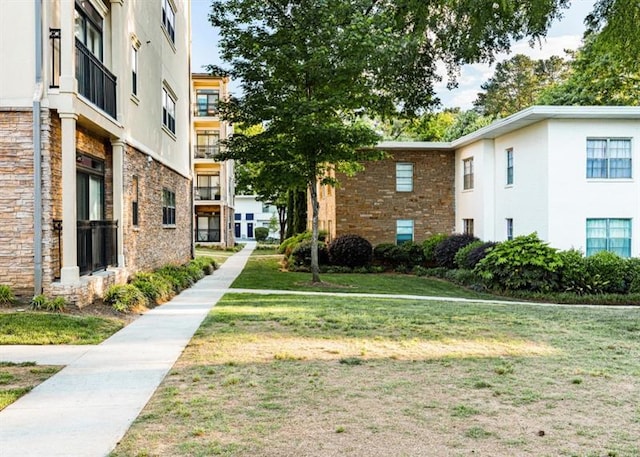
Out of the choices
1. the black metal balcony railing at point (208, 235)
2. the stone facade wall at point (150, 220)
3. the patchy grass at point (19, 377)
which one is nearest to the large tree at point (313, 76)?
the stone facade wall at point (150, 220)

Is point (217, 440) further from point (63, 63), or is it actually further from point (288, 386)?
point (63, 63)

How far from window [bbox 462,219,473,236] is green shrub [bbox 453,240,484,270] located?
10.1 feet

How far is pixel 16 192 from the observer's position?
9641 millimetres

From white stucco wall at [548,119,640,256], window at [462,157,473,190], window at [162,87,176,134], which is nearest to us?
window at [162,87,176,134]

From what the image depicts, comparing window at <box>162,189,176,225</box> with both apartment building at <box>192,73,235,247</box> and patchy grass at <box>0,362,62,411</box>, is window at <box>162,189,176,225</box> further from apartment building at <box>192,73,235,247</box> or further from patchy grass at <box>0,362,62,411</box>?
apartment building at <box>192,73,235,247</box>

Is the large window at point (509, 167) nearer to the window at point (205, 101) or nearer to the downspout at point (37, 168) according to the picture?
the downspout at point (37, 168)

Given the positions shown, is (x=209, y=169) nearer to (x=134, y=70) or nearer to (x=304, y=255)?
(x=304, y=255)

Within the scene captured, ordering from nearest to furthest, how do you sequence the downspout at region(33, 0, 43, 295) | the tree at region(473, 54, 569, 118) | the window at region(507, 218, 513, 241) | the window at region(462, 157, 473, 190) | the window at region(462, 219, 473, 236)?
the downspout at region(33, 0, 43, 295) → the window at region(507, 218, 513, 241) → the window at region(462, 157, 473, 190) → the window at region(462, 219, 473, 236) → the tree at region(473, 54, 569, 118)

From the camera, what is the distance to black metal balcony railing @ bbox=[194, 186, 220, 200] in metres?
41.1

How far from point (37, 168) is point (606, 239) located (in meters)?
17.0

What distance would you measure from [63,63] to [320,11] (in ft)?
29.2

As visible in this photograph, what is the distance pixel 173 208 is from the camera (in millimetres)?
19812

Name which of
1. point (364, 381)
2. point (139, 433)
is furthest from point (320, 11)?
point (139, 433)

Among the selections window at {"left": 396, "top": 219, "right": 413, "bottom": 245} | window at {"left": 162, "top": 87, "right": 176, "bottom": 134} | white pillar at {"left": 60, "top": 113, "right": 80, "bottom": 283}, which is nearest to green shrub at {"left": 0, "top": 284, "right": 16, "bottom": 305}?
white pillar at {"left": 60, "top": 113, "right": 80, "bottom": 283}
